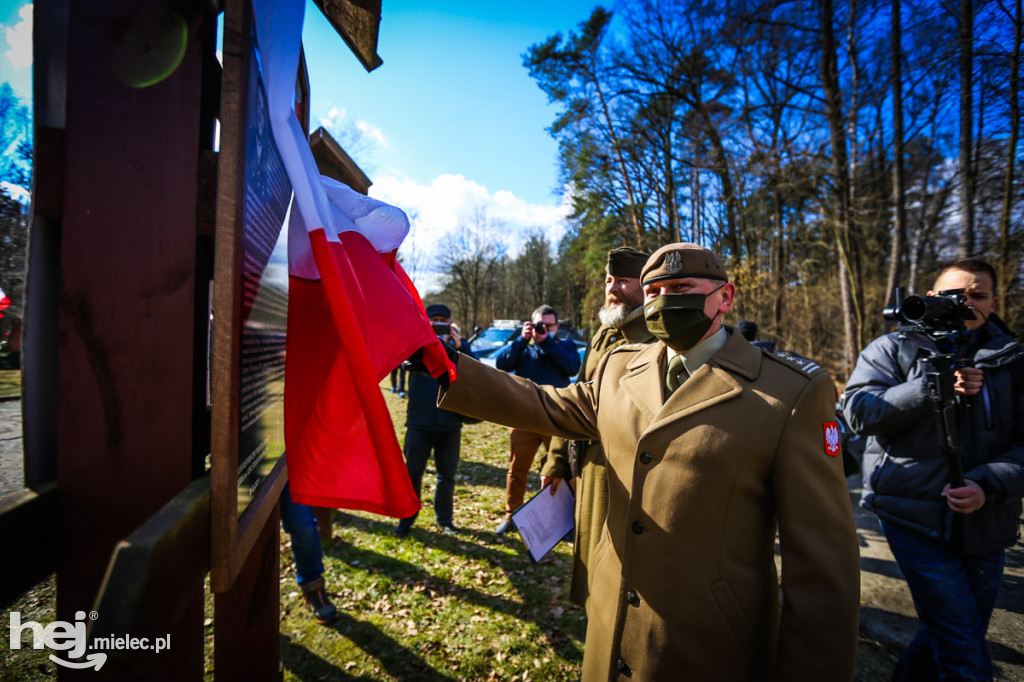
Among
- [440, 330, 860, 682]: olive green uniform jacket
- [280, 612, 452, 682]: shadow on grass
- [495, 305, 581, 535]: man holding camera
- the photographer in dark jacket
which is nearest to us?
[440, 330, 860, 682]: olive green uniform jacket

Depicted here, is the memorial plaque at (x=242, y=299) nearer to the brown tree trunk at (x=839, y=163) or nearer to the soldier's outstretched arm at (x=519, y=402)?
the soldier's outstretched arm at (x=519, y=402)

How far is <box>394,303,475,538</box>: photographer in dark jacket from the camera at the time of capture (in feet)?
15.5

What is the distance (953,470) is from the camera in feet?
7.53

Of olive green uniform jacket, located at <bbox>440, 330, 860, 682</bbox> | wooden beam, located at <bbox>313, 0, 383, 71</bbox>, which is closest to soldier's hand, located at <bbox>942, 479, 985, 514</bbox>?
olive green uniform jacket, located at <bbox>440, 330, 860, 682</bbox>

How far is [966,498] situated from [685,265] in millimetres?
1887

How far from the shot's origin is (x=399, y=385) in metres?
12.7

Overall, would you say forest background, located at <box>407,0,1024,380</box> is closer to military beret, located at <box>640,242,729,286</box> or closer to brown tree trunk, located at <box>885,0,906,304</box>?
brown tree trunk, located at <box>885,0,906,304</box>

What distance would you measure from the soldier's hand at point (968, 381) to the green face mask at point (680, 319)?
5.36ft

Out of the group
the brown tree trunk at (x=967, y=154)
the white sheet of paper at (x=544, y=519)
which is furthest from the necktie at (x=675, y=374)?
the brown tree trunk at (x=967, y=154)

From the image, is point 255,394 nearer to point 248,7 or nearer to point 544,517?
point 248,7

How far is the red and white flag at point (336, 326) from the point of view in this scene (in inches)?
50.7

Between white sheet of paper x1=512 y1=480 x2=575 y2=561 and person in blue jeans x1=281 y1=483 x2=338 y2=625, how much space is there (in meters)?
1.72

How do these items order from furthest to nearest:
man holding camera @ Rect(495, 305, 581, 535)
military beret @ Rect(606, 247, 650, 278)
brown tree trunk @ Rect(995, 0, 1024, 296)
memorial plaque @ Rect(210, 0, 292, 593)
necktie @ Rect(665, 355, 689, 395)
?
brown tree trunk @ Rect(995, 0, 1024, 296), man holding camera @ Rect(495, 305, 581, 535), military beret @ Rect(606, 247, 650, 278), necktie @ Rect(665, 355, 689, 395), memorial plaque @ Rect(210, 0, 292, 593)

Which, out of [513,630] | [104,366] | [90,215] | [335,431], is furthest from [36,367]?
[513,630]
